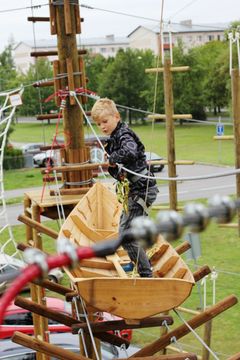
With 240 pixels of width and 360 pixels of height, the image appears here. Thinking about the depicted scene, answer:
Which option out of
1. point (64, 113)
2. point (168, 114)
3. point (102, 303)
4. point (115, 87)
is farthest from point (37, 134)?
point (102, 303)

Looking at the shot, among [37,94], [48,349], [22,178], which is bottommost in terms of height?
[22,178]

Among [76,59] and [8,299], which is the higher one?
[76,59]

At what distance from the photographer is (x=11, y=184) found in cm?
3788

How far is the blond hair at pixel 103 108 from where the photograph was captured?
694 centimetres

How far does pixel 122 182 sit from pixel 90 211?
1.94 metres

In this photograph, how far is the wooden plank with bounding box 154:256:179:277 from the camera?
7.41m

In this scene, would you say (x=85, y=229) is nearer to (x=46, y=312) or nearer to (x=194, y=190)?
(x=46, y=312)

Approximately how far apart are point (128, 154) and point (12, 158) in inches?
1468

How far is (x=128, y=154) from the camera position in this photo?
6969 millimetres

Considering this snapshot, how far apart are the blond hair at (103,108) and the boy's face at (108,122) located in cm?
3

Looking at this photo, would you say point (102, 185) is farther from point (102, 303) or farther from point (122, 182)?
point (102, 303)

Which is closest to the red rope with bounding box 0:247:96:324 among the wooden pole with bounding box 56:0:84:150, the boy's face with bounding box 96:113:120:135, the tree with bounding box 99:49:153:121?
the boy's face with bounding box 96:113:120:135

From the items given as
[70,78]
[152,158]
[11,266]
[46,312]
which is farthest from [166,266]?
[152,158]

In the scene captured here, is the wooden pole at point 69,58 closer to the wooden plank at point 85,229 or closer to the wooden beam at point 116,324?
the wooden plank at point 85,229
